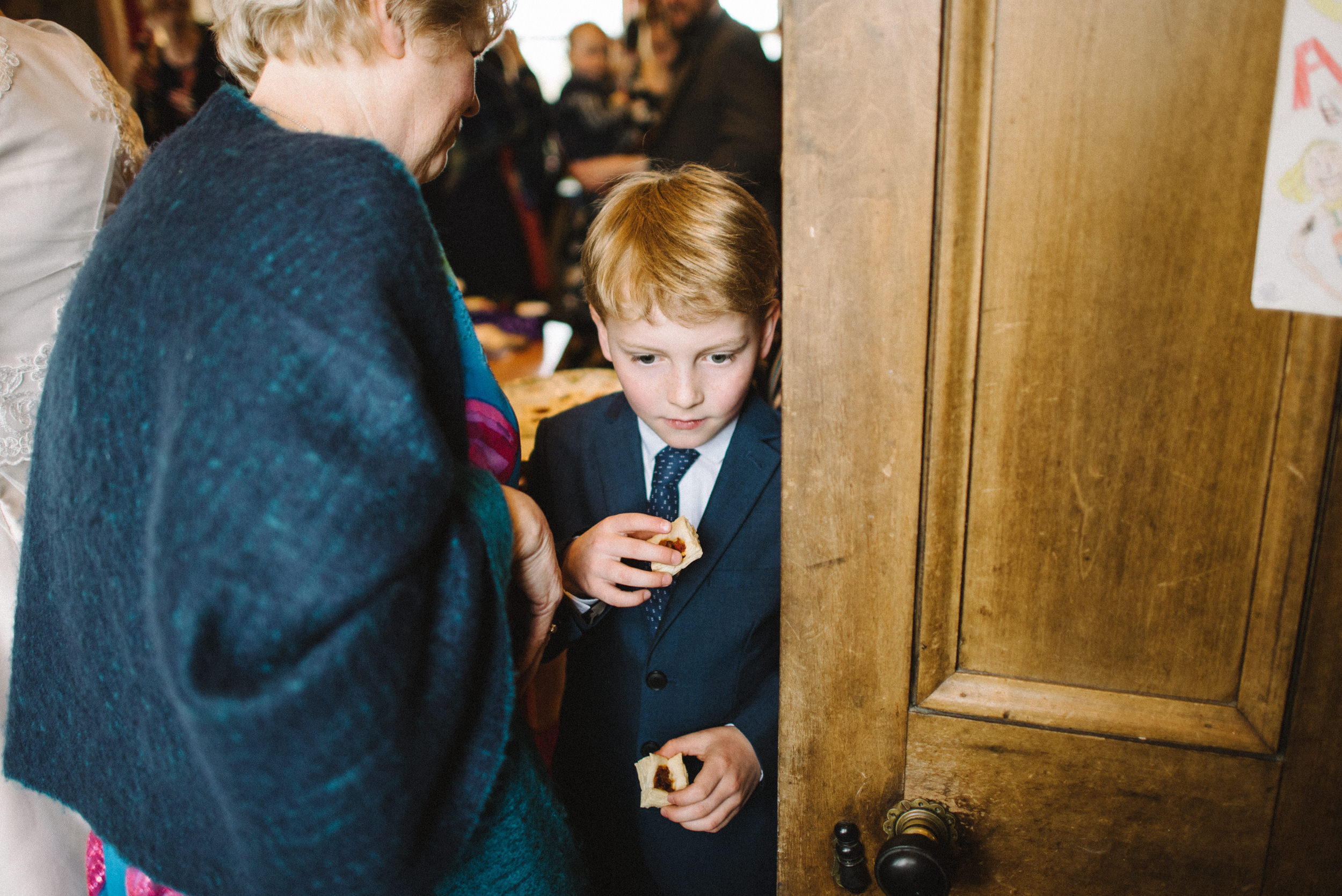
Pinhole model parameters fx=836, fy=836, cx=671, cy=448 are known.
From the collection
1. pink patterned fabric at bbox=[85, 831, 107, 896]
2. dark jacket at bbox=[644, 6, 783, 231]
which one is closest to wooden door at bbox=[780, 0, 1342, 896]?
pink patterned fabric at bbox=[85, 831, 107, 896]

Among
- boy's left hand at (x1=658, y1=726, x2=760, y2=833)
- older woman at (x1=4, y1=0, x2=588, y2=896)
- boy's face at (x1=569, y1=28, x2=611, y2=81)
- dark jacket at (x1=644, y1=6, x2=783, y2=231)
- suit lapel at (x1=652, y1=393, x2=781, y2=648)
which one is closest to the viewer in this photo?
older woman at (x1=4, y1=0, x2=588, y2=896)

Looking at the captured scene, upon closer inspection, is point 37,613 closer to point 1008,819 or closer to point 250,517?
point 250,517

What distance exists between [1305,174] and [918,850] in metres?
0.70

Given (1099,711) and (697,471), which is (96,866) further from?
(1099,711)

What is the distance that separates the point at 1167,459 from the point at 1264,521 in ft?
0.32

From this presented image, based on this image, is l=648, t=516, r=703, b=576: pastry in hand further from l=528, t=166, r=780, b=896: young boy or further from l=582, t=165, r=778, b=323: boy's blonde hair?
l=582, t=165, r=778, b=323: boy's blonde hair

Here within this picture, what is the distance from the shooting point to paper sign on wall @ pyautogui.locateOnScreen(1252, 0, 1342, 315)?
2.08 ft

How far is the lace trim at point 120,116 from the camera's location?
1412mm

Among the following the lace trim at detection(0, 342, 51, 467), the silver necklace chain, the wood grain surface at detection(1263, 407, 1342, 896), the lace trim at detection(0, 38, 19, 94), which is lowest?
A: the wood grain surface at detection(1263, 407, 1342, 896)

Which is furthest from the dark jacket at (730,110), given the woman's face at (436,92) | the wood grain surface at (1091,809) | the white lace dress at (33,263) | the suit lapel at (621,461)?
the wood grain surface at (1091,809)

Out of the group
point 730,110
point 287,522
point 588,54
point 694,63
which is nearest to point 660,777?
point 287,522

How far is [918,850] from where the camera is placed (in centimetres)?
86

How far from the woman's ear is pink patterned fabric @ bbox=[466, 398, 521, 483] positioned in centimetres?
36

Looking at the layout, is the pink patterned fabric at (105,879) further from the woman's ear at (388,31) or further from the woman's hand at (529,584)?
the woman's ear at (388,31)
